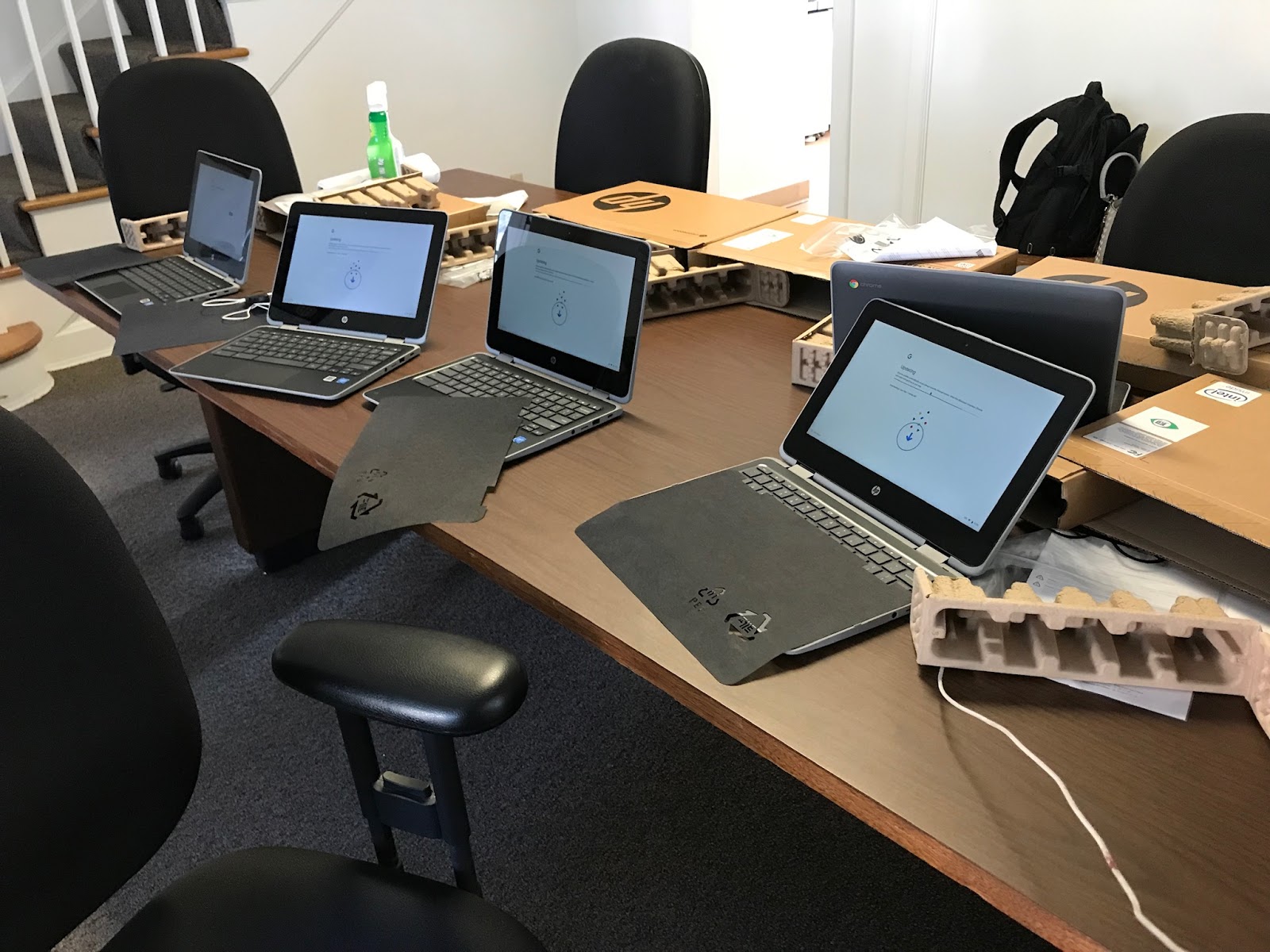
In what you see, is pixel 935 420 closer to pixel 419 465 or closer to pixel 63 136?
pixel 419 465

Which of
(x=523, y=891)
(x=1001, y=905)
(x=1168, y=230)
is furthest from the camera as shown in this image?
(x=1168, y=230)

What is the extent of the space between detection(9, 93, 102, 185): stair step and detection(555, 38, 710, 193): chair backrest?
187 cm

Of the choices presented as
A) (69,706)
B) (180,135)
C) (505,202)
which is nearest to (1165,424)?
(69,706)

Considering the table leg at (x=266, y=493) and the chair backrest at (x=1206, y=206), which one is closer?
the chair backrest at (x=1206, y=206)

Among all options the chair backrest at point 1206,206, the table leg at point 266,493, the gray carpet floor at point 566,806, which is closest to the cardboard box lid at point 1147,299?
the chair backrest at point 1206,206

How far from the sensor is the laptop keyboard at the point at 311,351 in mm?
→ 1517

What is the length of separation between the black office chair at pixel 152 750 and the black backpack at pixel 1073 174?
87.0 inches

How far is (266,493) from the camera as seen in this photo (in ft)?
7.33

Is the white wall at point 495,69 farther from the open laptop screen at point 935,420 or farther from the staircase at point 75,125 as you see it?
the open laptop screen at point 935,420

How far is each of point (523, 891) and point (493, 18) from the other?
3.70 metres

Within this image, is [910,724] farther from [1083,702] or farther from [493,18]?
[493,18]

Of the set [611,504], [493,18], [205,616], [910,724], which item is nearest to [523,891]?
[611,504]

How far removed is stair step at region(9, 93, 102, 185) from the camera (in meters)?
3.45

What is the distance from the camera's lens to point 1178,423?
1.01 metres
